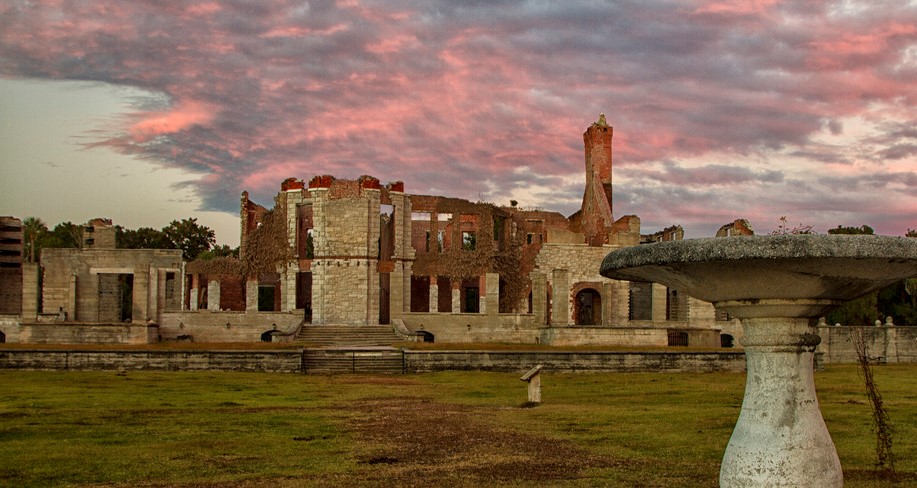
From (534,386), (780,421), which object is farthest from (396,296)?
(780,421)

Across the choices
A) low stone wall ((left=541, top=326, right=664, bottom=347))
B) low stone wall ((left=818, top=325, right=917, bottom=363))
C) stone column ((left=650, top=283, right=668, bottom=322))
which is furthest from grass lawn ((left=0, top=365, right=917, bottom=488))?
stone column ((left=650, top=283, right=668, bottom=322))

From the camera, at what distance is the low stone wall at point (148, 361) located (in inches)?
1043

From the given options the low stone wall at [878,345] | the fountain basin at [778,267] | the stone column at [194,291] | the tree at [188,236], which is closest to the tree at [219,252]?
the tree at [188,236]

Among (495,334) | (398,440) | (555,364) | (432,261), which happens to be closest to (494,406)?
(398,440)

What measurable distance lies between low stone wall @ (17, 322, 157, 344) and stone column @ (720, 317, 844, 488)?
114 feet

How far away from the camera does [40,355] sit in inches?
1046

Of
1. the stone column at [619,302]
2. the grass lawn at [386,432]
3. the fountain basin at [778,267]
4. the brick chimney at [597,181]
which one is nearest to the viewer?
the fountain basin at [778,267]

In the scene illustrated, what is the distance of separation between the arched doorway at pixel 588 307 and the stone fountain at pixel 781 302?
44.8 m

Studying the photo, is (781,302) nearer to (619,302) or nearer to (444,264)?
(444,264)

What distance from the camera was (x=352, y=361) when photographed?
27594 mm

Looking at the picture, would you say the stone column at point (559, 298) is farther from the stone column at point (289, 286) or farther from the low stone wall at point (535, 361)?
the low stone wall at point (535, 361)

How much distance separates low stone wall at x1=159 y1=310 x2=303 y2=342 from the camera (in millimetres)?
43406

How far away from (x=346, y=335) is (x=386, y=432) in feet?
90.9

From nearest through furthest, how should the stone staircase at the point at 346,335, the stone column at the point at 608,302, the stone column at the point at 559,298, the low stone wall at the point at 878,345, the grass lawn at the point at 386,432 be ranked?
1. the grass lawn at the point at 386,432
2. the stone staircase at the point at 346,335
3. the low stone wall at the point at 878,345
4. the stone column at the point at 559,298
5. the stone column at the point at 608,302
